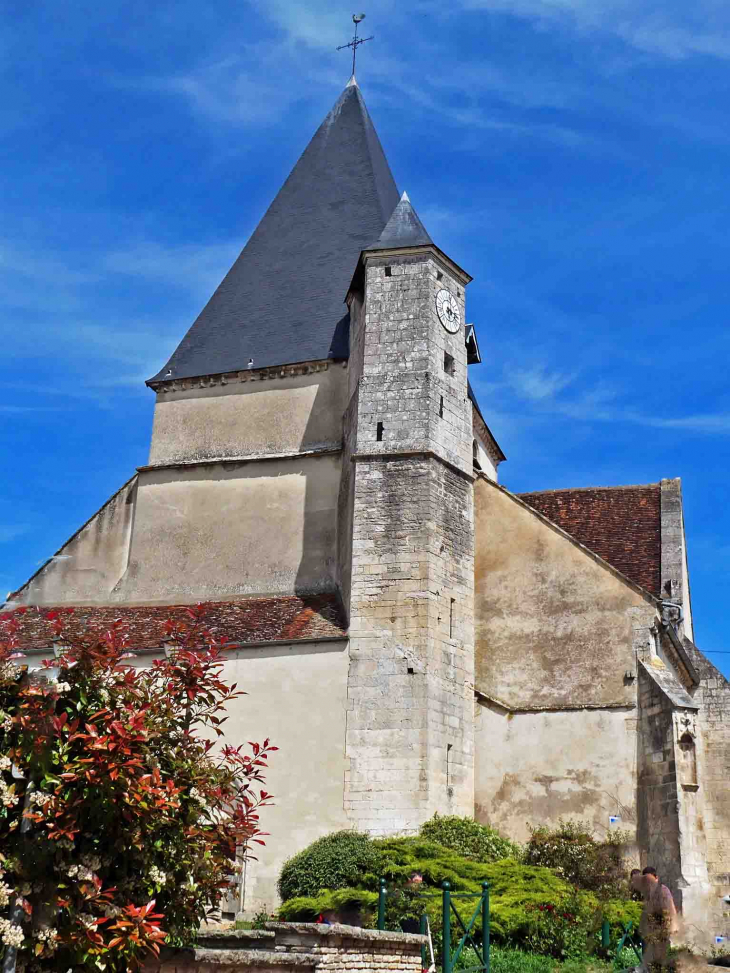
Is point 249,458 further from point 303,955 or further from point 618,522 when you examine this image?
point 303,955

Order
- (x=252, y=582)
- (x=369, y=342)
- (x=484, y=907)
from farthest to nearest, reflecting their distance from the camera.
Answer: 1. (x=252, y=582)
2. (x=369, y=342)
3. (x=484, y=907)

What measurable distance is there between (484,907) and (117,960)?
12.5 ft

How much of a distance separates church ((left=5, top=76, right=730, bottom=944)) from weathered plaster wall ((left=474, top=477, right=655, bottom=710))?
0.11 ft

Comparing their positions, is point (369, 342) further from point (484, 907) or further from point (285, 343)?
point (484, 907)

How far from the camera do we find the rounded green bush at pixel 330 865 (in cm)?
1430

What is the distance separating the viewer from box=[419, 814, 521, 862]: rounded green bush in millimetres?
14497

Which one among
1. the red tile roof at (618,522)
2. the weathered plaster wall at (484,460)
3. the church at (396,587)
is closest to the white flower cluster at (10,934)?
the church at (396,587)

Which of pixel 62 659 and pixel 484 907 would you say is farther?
pixel 484 907

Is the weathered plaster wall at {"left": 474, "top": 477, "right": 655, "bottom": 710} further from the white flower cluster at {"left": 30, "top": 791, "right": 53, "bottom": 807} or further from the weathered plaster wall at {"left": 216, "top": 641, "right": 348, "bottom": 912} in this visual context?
the white flower cluster at {"left": 30, "top": 791, "right": 53, "bottom": 807}

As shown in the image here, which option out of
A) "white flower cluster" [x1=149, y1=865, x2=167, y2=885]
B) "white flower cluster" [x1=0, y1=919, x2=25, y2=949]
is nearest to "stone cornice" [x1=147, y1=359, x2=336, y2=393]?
"white flower cluster" [x1=149, y1=865, x2=167, y2=885]

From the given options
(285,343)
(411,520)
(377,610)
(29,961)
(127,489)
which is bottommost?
(29,961)

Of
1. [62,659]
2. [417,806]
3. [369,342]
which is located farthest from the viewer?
[369,342]

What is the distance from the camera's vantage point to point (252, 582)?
1928cm


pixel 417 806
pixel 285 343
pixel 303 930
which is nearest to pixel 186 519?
pixel 285 343
